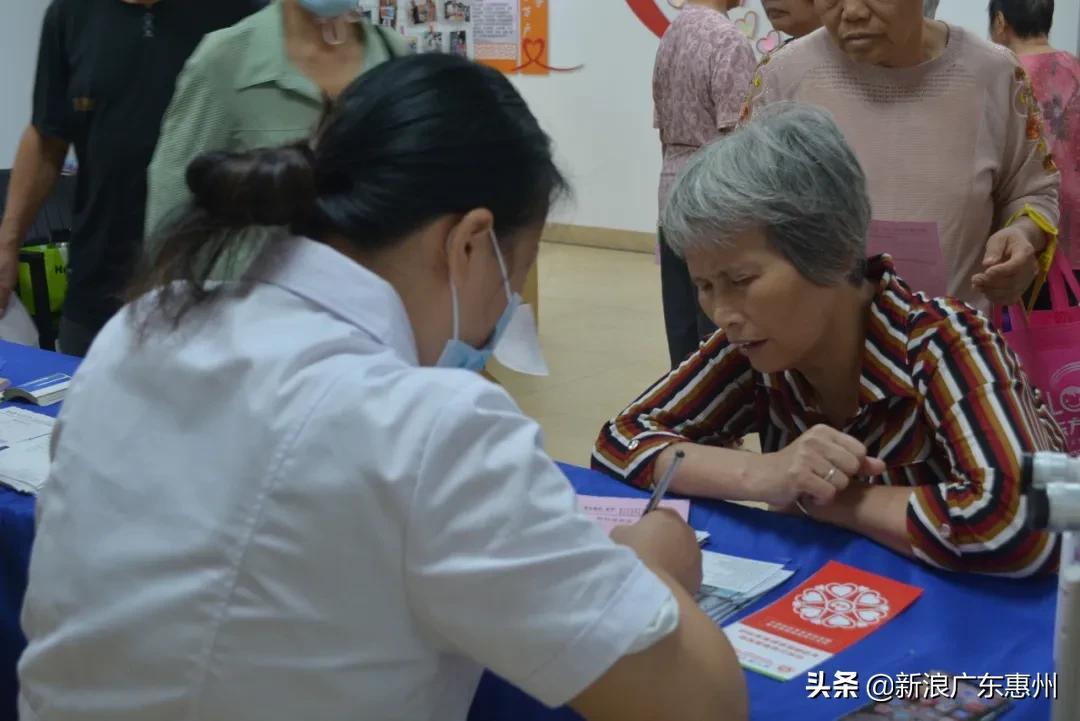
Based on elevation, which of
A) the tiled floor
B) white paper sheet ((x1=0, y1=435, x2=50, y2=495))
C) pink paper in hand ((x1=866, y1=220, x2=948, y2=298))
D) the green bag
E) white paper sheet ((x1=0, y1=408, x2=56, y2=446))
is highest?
pink paper in hand ((x1=866, y1=220, x2=948, y2=298))

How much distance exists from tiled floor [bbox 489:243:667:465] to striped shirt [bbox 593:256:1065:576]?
1.77 metres

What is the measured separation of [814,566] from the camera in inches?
57.2

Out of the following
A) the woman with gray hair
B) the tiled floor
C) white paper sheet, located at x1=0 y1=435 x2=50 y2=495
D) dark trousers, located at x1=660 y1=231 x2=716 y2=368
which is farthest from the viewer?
the tiled floor

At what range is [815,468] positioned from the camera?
1.53 metres

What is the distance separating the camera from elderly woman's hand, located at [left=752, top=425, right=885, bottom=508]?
152 cm

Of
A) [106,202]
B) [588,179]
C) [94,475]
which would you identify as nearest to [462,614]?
[94,475]

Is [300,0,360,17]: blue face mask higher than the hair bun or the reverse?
the reverse

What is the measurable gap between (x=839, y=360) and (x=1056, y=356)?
481mm

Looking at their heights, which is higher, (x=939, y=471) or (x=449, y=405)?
(x=449, y=405)

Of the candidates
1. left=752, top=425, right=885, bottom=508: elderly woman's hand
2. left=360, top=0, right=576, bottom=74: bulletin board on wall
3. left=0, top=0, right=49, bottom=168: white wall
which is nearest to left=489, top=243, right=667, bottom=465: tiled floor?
left=360, top=0, right=576, bottom=74: bulletin board on wall

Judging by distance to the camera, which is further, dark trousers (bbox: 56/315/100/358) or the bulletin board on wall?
the bulletin board on wall

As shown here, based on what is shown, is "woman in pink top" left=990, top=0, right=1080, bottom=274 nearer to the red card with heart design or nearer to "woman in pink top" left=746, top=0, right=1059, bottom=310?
"woman in pink top" left=746, top=0, right=1059, bottom=310

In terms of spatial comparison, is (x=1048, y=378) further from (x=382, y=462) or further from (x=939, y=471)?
(x=382, y=462)

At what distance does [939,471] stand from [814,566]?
0.90 feet
